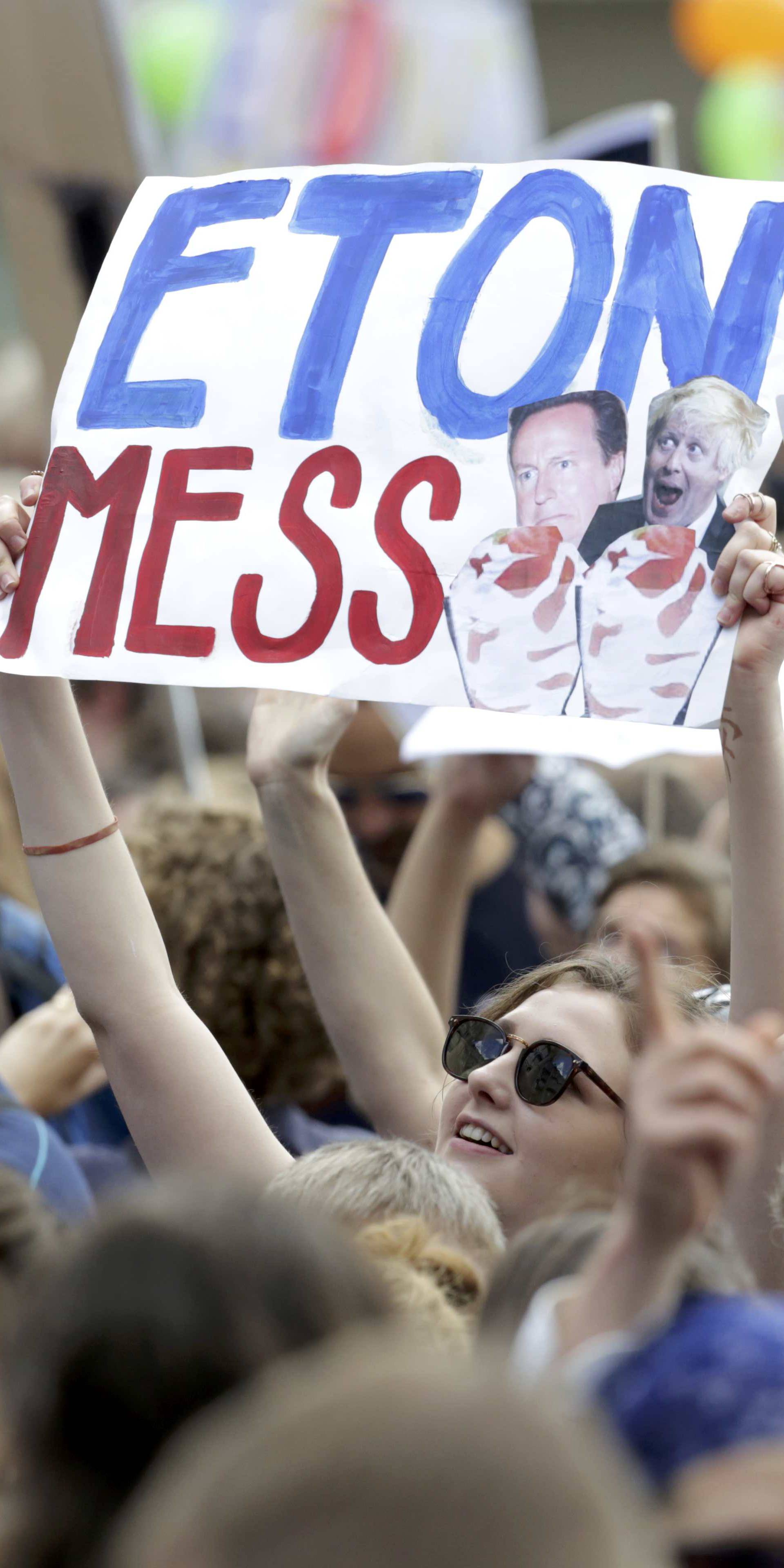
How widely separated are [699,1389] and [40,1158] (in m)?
1.31

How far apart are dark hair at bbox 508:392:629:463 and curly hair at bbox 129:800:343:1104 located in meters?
1.02

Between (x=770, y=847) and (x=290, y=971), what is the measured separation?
1114 mm

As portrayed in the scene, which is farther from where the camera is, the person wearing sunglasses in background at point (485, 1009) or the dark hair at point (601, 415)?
the dark hair at point (601, 415)

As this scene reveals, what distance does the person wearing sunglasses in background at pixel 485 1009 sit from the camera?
180cm

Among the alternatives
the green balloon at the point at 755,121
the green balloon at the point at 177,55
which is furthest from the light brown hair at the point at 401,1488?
the green balloon at the point at 755,121

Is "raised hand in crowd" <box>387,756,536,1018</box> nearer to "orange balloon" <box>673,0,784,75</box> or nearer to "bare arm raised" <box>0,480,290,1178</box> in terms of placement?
"bare arm raised" <box>0,480,290,1178</box>

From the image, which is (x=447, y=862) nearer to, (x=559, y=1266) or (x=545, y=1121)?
(x=545, y=1121)

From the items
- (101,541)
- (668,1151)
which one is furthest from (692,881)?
(668,1151)

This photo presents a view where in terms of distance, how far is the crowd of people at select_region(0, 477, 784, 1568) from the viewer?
30.4 inches

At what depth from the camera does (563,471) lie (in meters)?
1.96

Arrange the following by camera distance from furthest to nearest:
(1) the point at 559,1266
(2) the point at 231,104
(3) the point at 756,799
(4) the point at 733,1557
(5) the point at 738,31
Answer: (5) the point at 738,31, (2) the point at 231,104, (3) the point at 756,799, (1) the point at 559,1266, (4) the point at 733,1557

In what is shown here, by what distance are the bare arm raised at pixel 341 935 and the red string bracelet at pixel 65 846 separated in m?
0.41

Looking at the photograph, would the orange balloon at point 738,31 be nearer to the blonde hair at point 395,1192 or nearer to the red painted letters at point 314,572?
the red painted letters at point 314,572

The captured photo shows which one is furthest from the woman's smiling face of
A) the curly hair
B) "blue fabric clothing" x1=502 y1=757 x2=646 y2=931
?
"blue fabric clothing" x1=502 y1=757 x2=646 y2=931
